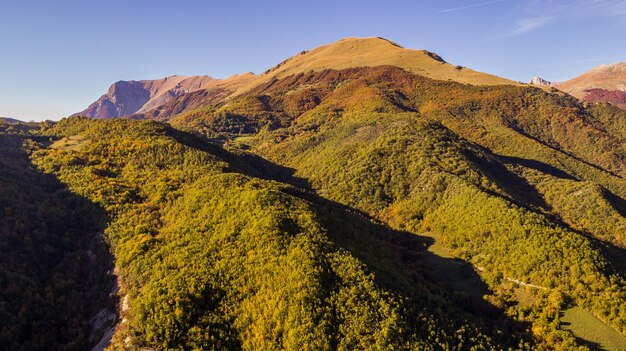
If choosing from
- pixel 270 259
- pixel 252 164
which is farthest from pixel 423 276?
pixel 252 164

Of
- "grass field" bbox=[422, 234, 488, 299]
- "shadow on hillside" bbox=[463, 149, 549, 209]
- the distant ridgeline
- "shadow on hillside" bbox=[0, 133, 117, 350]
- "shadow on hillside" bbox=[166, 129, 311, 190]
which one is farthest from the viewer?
"shadow on hillside" bbox=[463, 149, 549, 209]

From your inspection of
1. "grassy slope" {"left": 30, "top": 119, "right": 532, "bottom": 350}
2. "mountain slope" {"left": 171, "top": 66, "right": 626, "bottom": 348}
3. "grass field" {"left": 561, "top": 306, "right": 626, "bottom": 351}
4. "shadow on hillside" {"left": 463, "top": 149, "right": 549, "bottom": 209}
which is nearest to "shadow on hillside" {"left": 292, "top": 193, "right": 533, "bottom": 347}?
"grassy slope" {"left": 30, "top": 119, "right": 532, "bottom": 350}

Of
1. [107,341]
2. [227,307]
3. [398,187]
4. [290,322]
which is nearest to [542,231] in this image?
[398,187]

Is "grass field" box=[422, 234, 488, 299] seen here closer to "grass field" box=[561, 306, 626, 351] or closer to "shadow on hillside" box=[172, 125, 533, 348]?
"shadow on hillside" box=[172, 125, 533, 348]

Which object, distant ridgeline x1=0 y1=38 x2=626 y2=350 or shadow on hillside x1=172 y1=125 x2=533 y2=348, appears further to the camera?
shadow on hillside x1=172 y1=125 x2=533 y2=348

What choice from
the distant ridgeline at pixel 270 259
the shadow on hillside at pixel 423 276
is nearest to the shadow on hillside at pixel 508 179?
the distant ridgeline at pixel 270 259

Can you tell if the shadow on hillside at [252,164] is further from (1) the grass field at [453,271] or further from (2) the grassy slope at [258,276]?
(1) the grass field at [453,271]

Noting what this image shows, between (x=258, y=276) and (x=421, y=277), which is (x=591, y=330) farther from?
(x=258, y=276)
